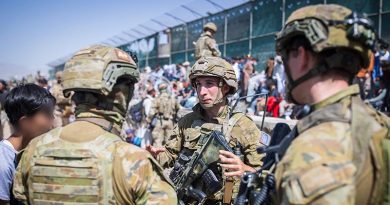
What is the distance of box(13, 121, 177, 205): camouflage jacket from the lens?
1709 mm

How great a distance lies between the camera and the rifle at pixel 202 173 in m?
2.89

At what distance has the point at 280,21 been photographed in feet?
42.5

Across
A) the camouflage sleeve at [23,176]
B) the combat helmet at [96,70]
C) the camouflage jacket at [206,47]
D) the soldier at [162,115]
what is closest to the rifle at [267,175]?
the combat helmet at [96,70]

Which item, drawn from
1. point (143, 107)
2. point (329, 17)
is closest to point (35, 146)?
point (329, 17)

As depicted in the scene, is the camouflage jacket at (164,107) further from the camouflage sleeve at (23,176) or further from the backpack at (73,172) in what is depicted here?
the backpack at (73,172)

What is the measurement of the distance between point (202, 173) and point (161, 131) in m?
7.29

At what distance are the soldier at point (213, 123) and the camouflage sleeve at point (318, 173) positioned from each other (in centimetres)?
165

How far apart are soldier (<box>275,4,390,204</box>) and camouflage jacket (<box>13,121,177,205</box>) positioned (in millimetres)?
638

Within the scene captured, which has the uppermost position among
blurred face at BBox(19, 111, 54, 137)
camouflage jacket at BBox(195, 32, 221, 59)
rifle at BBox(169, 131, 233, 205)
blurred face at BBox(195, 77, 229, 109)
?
camouflage jacket at BBox(195, 32, 221, 59)

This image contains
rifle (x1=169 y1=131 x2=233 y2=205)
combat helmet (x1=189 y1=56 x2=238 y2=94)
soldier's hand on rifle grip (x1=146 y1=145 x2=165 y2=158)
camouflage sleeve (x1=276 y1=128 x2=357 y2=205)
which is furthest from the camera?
combat helmet (x1=189 y1=56 x2=238 y2=94)

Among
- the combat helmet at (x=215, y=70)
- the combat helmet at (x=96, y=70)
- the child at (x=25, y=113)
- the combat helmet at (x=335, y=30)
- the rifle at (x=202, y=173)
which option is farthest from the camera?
the combat helmet at (x=215, y=70)

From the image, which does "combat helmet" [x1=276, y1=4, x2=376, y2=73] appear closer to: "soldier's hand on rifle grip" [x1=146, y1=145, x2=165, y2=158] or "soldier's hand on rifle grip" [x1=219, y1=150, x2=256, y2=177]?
"soldier's hand on rifle grip" [x1=219, y1=150, x2=256, y2=177]

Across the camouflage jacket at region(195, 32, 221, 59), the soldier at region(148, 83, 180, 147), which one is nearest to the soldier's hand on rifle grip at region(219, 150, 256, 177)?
the camouflage jacket at region(195, 32, 221, 59)

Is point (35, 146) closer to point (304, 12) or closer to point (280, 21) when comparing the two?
point (304, 12)
